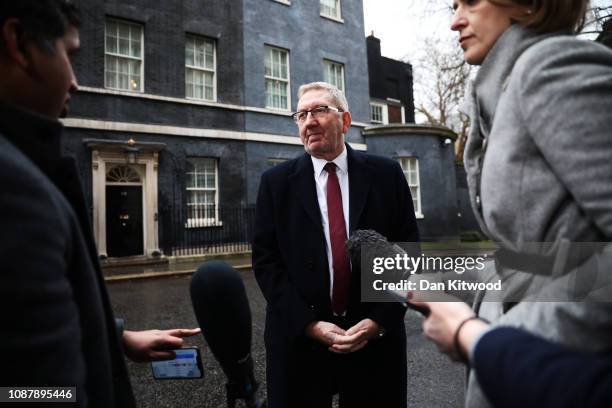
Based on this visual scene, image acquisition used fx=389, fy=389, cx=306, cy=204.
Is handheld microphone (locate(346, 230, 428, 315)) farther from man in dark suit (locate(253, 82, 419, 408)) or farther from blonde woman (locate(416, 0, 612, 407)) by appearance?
man in dark suit (locate(253, 82, 419, 408))

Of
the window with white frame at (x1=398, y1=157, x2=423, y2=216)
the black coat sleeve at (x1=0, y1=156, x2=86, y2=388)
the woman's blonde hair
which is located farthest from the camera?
the window with white frame at (x1=398, y1=157, x2=423, y2=216)

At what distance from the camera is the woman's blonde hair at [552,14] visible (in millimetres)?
1018

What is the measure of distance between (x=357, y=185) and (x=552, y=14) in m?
1.30

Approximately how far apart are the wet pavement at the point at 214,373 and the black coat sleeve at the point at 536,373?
2.62m

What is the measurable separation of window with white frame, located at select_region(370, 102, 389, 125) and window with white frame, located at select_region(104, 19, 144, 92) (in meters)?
12.9

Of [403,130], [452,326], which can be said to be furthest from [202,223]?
[452,326]

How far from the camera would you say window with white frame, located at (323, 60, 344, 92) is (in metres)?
16.6

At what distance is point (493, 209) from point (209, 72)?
Answer: 1410 centimetres

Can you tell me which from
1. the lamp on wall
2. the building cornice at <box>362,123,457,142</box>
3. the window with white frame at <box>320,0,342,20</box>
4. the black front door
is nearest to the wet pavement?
the black front door

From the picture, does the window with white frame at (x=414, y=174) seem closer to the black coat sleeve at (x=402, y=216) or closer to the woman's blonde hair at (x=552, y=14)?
the black coat sleeve at (x=402, y=216)

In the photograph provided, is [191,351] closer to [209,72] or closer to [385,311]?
[385,311]

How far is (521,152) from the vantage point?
0.95 m

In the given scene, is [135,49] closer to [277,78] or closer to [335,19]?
[277,78]

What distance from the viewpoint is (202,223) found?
42.8ft
